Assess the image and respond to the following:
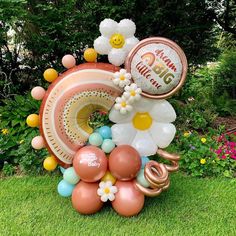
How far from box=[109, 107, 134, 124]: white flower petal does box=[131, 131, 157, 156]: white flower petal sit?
0.59 feet

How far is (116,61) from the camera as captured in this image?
3.51 meters

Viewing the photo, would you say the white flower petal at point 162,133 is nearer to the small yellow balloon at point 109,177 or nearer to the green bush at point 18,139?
the small yellow balloon at point 109,177

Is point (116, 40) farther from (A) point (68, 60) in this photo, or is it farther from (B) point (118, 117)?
(B) point (118, 117)

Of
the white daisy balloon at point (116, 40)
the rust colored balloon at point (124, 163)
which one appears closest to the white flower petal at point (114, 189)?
the rust colored balloon at point (124, 163)

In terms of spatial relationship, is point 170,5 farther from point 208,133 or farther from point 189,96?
point 208,133

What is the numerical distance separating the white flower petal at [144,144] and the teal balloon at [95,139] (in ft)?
1.07

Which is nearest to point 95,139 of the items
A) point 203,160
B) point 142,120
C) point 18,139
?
point 142,120

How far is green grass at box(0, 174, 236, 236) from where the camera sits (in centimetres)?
335

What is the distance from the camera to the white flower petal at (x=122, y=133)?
3.62 meters

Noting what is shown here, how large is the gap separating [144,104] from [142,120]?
17 cm

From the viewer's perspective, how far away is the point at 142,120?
367 centimetres

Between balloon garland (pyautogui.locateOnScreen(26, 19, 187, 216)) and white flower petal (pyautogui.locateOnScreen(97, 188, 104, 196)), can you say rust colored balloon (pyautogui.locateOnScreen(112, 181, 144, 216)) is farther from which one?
white flower petal (pyautogui.locateOnScreen(97, 188, 104, 196))

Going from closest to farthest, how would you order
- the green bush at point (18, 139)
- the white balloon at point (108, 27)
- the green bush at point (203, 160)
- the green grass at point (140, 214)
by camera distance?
the green grass at point (140, 214) < the white balloon at point (108, 27) < the green bush at point (203, 160) < the green bush at point (18, 139)

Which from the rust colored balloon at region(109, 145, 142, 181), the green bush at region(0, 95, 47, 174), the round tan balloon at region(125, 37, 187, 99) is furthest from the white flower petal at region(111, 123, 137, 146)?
the green bush at region(0, 95, 47, 174)
